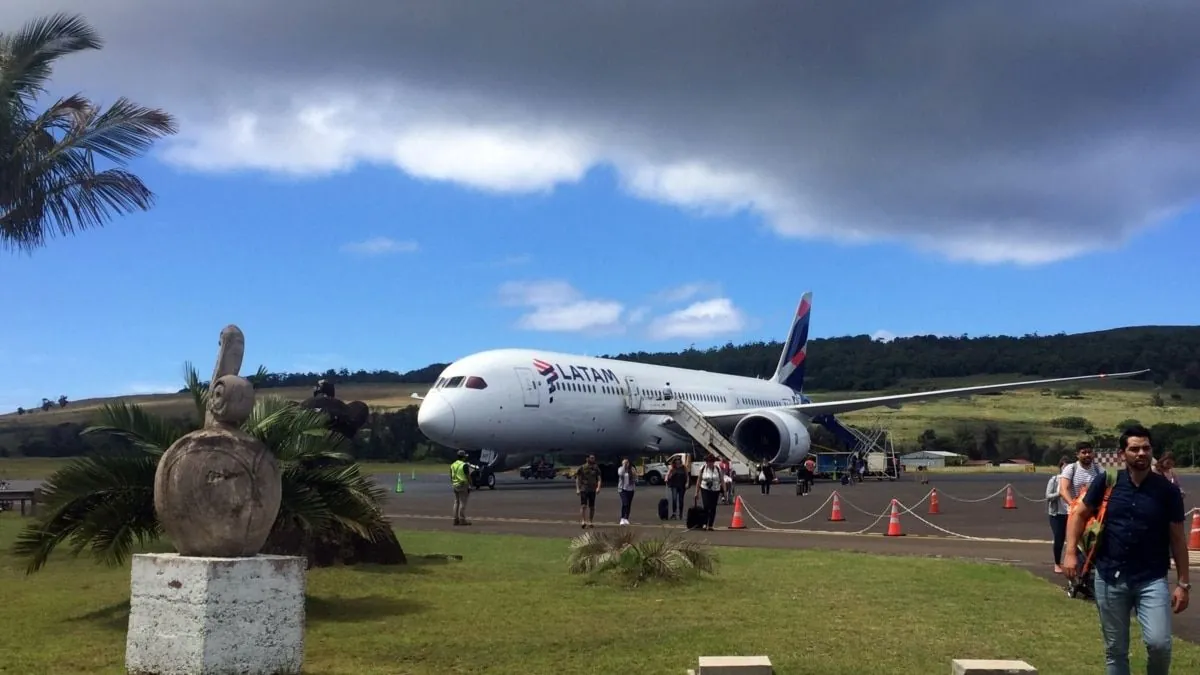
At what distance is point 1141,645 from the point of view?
7.75 m

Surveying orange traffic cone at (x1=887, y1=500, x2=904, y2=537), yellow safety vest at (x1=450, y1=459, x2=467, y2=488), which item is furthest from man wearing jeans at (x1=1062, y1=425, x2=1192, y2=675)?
yellow safety vest at (x1=450, y1=459, x2=467, y2=488)

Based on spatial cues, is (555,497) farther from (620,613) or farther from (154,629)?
(154,629)

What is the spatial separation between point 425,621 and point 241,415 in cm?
288

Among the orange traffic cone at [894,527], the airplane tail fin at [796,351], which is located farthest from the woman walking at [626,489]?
the airplane tail fin at [796,351]

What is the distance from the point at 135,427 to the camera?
30.4ft

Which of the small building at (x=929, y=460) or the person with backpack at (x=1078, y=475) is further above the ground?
the person with backpack at (x=1078, y=475)

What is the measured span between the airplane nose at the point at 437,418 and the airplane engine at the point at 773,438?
1293 cm

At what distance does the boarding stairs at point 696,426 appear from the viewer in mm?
38750

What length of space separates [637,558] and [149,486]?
4.50 m

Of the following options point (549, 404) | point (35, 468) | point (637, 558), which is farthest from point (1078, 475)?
point (35, 468)

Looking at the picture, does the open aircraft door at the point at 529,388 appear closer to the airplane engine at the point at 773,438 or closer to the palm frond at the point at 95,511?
the airplane engine at the point at 773,438

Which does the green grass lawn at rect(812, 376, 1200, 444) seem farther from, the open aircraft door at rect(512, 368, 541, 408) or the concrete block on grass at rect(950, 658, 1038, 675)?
the concrete block on grass at rect(950, 658, 1038, 675)

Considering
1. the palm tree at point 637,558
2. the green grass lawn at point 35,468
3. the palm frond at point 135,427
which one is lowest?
the green grass lawn at point 35,468

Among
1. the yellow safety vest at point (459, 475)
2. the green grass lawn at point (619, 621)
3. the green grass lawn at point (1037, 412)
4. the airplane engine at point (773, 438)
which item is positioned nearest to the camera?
the green grass lawn at point (619, 621)
